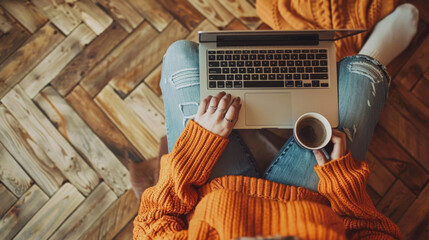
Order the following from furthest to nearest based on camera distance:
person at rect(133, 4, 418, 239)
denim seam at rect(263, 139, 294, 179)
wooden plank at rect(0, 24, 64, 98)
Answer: wooden plank at rect(0, 24, 64, 98)
denim seam at rect(263, 139, 294, 179)
person at rect(133, 4, 418, 239)

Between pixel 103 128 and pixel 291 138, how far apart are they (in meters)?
0.74

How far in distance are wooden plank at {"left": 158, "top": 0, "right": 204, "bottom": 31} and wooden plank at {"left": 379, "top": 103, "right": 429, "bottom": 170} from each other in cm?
85

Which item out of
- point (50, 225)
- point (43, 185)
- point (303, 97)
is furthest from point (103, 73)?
point (303, 97)

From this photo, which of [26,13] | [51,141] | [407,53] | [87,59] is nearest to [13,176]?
[51,141]

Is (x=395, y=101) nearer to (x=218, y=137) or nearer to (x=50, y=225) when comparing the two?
(x=218, y=137)

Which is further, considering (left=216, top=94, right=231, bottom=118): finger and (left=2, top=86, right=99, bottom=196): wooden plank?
(left=2, top=86, right=99, bottom=196): wooden plank

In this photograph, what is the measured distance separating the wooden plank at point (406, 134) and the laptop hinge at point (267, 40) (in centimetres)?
55

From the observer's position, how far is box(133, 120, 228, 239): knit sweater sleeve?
0.71 meters

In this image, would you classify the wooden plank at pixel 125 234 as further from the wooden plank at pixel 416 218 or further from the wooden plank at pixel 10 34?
the wooden plank at pixel 416 218

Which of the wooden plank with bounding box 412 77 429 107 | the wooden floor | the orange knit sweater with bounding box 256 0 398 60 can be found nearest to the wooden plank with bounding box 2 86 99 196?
the wooden floor

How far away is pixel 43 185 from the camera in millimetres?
1101

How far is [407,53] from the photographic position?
1110 mm

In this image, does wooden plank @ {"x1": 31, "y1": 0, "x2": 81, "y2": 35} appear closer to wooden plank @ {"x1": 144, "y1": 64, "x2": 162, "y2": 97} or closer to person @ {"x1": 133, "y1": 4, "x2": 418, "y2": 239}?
wooden plank @ {"x1": 144, "y1": 64, "x2": 162, "y2": 97}

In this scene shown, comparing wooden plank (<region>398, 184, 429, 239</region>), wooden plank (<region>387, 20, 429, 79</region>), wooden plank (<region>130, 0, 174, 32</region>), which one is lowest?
wooden plank (<region>398, 184, 429, 239</region>)
